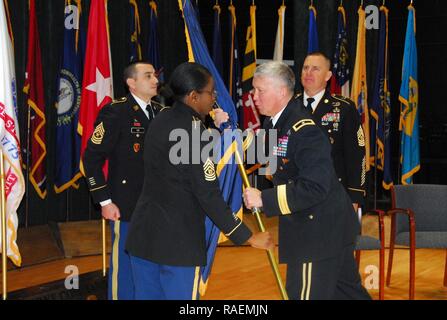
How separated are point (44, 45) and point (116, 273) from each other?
3266mm

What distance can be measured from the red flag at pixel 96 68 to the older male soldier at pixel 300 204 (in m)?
2.85

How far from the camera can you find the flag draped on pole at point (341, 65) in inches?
239

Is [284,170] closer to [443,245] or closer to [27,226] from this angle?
[443,245]

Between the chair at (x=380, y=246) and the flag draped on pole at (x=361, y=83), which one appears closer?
the chair at (x=380, y=246)

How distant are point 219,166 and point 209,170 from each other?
2.51 feet

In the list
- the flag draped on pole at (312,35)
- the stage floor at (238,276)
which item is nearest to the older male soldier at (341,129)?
the stage floor at (238,276)

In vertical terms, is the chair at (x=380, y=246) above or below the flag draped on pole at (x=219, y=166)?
below

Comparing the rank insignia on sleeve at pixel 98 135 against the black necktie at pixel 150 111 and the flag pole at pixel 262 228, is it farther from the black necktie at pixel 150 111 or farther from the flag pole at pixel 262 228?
the flag pole at pixel 262 228

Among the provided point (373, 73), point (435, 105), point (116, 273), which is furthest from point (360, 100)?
point (116, 273)

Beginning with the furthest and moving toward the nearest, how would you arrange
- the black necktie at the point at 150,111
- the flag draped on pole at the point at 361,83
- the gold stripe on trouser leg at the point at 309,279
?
the flag draped on pole at the point at 361,83 → the black necktie at the point at 150,111 → the gold stripe on trouser leg at the point at 309,279

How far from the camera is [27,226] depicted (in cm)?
597

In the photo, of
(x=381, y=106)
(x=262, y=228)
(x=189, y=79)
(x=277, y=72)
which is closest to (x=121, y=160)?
(x=262, y=228)

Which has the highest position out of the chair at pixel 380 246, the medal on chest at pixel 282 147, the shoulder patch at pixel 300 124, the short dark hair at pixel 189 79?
the short dark hair at pixel 189 79

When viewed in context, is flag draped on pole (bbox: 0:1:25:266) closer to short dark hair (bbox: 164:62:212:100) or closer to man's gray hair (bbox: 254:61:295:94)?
→ short dark hair (bbox: 164:62:212:100)
